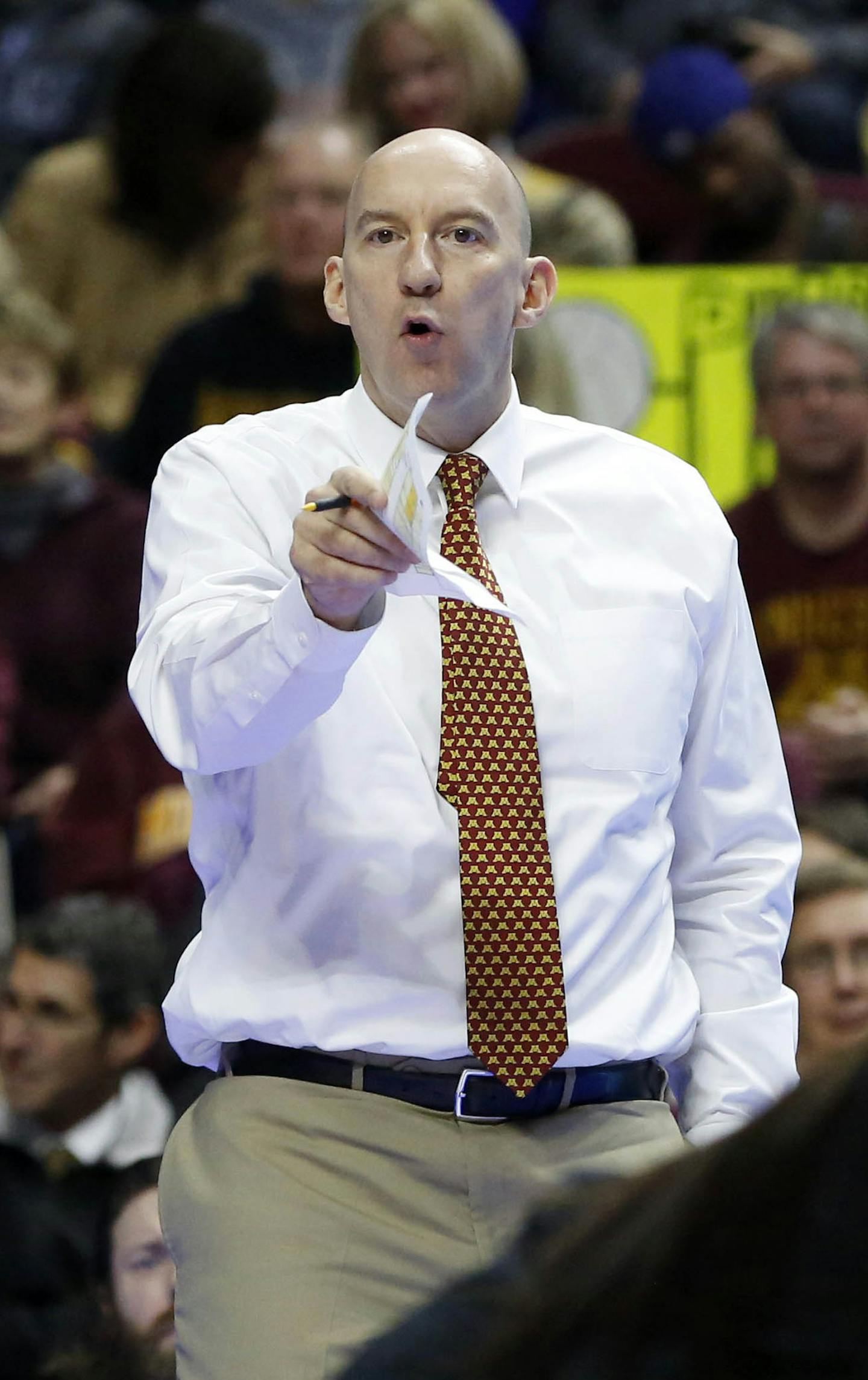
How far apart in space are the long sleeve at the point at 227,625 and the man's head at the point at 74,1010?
2.19 metres

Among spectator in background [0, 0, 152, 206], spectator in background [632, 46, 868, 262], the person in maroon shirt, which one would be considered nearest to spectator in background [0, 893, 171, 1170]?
the person in maroon shirt

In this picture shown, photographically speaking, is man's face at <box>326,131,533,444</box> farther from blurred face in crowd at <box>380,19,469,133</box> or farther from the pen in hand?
blurred face in crowd at <box>380,19,469,133</box>

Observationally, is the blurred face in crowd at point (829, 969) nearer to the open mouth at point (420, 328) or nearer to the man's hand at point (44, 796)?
the man's hand at point (44, 796)

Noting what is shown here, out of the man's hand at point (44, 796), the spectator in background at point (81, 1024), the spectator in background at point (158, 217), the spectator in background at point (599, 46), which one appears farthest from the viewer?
the spectator in background at point (599, 46)

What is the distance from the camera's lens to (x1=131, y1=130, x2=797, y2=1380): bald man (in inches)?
96.4

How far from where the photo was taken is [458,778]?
2.53 m

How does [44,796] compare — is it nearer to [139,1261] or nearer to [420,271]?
[139,1261]

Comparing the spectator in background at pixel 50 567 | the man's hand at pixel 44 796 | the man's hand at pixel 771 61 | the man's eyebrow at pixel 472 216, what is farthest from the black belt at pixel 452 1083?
the man's hand at pixel 771 61

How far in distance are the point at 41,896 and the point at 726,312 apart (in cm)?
211

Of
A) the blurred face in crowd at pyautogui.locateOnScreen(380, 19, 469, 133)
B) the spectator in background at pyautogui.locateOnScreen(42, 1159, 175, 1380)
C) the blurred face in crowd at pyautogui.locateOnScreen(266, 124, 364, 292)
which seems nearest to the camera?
the spectator in background at pyautogui.locateOnScreen(42, 1159, 175, 1380)

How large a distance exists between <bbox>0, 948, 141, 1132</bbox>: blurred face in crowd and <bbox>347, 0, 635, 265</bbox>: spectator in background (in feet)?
7.67

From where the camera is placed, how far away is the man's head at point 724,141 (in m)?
5.98

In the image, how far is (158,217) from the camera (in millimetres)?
6160

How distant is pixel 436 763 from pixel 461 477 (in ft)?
1.13
